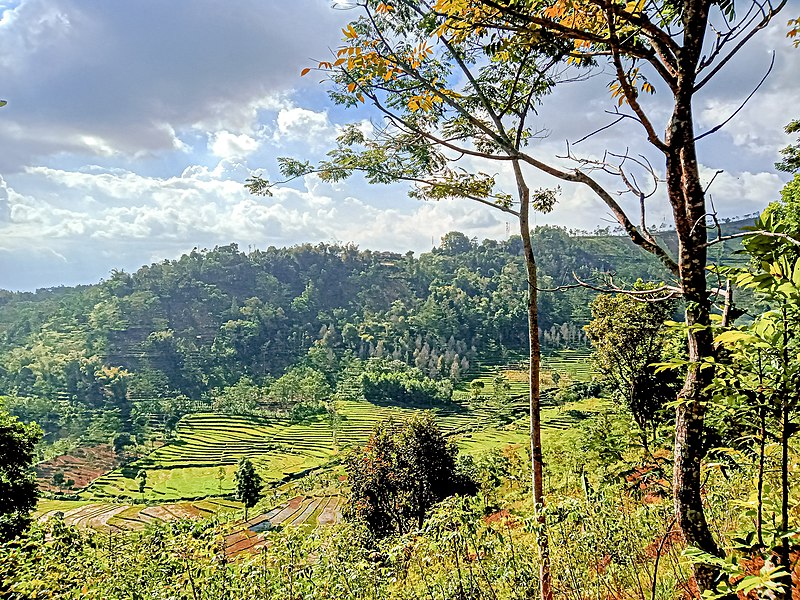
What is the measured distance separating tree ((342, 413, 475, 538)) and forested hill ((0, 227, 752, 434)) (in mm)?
61657

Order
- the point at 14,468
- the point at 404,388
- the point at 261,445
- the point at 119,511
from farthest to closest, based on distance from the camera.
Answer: the point at 404,388, the point at 261,445, the point at 119,511, the point at 14,468

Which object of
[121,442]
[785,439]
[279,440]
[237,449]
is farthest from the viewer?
[121,442]

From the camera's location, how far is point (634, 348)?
25.5 ft

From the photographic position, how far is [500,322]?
86.7 metres

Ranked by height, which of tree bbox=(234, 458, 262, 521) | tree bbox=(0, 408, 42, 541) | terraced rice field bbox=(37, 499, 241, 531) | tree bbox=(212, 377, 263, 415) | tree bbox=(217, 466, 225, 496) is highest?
tree bbox=(0, 408, 42, 541)

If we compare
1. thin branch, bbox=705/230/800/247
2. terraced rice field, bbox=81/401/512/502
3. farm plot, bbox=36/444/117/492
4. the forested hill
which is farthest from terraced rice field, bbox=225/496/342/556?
the forested hill

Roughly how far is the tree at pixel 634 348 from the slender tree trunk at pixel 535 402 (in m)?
4.10

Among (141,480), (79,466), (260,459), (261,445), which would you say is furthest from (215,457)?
(79,466)

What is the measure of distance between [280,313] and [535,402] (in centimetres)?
10159

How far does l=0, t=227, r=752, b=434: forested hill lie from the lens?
82.2 meters

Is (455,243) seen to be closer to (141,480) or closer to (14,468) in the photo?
(141,480)

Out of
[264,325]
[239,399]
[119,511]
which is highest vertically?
[264,325]

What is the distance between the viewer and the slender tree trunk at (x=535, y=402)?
3.07 metres

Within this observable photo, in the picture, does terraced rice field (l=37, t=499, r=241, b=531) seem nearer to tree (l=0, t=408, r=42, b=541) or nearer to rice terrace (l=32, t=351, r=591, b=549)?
rice terrace (l=32, t=351, r=591, b=549)
